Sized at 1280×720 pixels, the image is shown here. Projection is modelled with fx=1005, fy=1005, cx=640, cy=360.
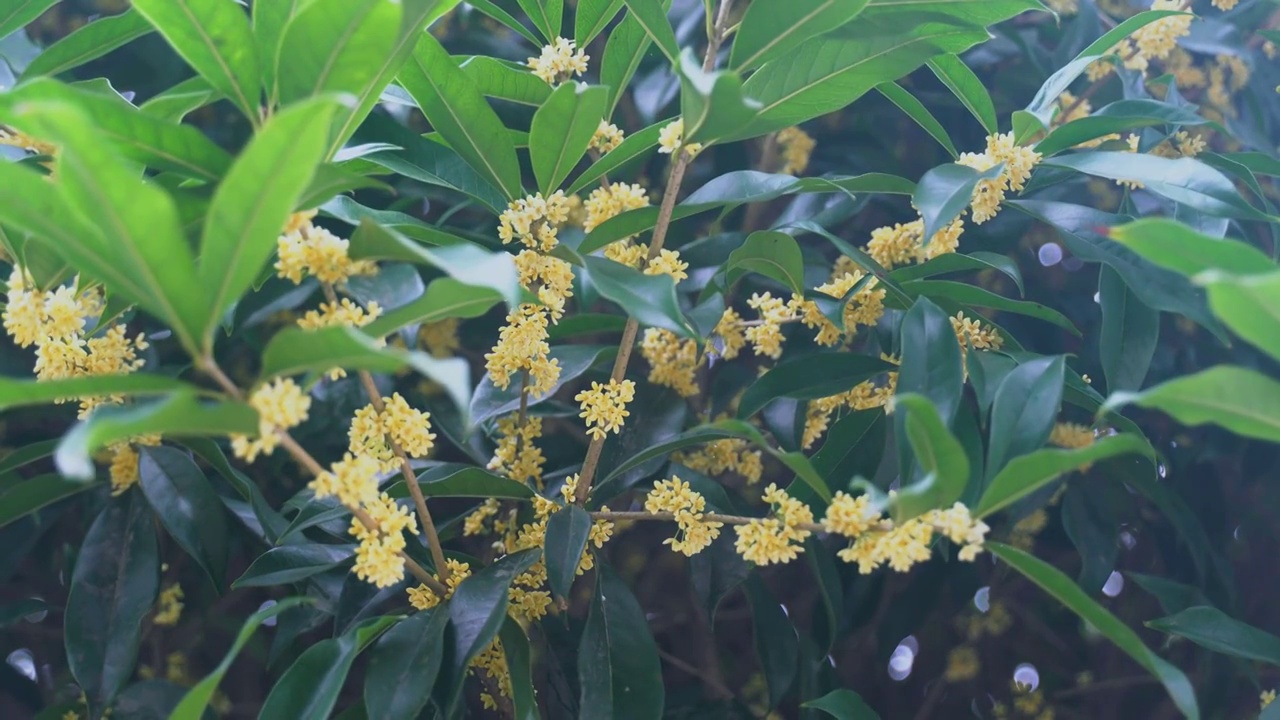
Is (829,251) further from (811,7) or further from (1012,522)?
(811,7)

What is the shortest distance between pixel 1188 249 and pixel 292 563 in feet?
2.54

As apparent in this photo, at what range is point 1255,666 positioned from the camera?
1.28 m

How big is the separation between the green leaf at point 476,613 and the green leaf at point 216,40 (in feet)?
1.32

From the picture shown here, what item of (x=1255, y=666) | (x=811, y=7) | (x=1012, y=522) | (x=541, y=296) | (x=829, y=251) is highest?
(x=811, y=7)

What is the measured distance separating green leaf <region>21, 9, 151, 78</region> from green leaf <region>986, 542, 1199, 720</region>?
3.08ft

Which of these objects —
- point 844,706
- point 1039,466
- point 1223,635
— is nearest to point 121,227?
point 1039,466

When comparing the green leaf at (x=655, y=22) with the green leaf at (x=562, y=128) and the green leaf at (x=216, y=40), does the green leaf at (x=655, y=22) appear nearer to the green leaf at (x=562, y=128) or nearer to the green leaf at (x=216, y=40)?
the green leaf at (x=562, y=128)

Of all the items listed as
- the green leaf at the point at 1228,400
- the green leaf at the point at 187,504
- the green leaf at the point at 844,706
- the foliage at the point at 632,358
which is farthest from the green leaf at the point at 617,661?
the green leaf at the point at 1228,400

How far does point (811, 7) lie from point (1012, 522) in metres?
0.61

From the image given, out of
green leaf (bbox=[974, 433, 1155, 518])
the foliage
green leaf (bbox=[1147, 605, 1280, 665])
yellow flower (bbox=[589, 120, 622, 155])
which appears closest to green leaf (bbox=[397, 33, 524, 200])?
the foliage

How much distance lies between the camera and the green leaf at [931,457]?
634 millimetres

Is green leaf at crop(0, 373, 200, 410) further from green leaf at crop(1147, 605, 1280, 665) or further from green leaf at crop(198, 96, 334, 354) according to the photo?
green leaf at crop(1147, 605, 1280, 665)

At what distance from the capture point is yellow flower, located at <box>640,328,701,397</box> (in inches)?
41.8

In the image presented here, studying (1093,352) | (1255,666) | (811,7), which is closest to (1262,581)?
(1255,666)
